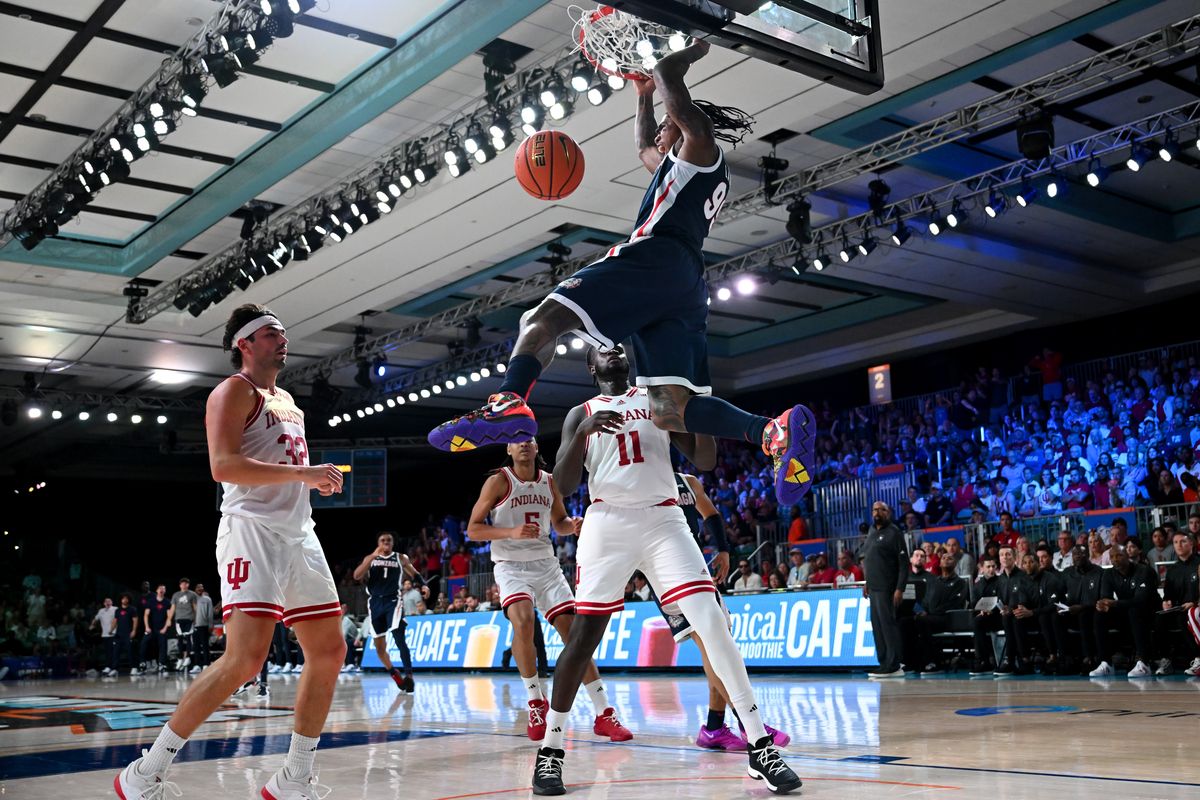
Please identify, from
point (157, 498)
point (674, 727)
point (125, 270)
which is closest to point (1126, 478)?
point (674, 727)

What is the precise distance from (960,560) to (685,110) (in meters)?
11.6

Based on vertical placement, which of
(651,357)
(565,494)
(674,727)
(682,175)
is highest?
(682,175)

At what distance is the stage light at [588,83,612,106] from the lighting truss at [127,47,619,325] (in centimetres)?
33

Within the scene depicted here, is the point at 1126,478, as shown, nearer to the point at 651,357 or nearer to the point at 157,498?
the point at 651,357

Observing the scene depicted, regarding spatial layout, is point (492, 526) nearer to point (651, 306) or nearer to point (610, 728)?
point (610, 728)

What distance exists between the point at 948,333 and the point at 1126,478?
623cm

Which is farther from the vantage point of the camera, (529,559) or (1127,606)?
(1127,606)

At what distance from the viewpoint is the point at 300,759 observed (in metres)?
4.61

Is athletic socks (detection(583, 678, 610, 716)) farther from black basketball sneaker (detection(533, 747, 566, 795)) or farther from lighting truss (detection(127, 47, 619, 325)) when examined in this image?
lighting truss (detection(127, 47, 619, 325))

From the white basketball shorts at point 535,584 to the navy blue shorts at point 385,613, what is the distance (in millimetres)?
6407

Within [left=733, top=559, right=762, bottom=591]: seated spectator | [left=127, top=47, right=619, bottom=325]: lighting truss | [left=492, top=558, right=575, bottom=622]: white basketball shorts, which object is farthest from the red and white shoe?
[left=733, top=559, right=762, bottom=591]: seated spectator

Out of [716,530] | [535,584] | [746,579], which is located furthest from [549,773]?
[746,579]

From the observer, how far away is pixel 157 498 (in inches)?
1363

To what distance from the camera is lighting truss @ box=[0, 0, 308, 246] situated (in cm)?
1041
